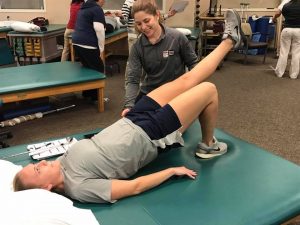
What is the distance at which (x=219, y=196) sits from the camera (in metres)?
1.57

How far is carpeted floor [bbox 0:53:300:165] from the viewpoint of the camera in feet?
9.81

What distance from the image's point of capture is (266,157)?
6.24ft

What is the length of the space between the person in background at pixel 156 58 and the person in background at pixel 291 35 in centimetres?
329

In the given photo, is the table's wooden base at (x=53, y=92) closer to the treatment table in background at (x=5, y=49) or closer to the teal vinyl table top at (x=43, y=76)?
the teal vinyl table top at (x=43, y=76)

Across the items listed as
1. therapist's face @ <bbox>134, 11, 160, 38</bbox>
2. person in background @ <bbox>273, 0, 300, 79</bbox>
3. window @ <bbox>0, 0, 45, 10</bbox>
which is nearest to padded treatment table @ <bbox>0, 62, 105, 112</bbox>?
therapist's face @ <bbox>134, 11, 160, 38</bbox>

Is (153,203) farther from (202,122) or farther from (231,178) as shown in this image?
(202,122)

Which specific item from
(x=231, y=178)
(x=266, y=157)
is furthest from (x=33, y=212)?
(x=266, y=157)

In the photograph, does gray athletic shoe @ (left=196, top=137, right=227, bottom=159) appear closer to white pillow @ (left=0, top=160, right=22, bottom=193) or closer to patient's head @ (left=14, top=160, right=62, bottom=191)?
patient's head @ (left=14, top=160, right=62, bottom=191)

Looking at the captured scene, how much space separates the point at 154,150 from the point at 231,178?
17.2 inches

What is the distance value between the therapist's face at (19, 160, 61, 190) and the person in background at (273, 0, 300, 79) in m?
4.45

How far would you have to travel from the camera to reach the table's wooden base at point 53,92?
115 inches

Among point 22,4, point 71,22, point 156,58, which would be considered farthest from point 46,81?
point 22,4

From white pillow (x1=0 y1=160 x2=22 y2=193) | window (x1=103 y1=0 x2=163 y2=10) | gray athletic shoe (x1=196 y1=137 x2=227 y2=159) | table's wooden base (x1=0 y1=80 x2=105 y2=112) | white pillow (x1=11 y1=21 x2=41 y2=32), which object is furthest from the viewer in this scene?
window (x1=103 y1=0 x2=163 y2=10)

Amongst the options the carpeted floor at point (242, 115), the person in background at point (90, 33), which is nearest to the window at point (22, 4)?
the carpeted floor at point (242, 115)
